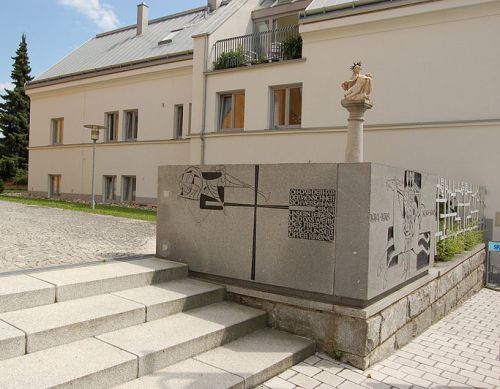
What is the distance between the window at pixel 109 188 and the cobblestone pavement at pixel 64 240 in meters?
11.6

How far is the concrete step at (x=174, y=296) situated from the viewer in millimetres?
4633

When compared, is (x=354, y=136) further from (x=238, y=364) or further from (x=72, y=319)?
(x=72, y=319)

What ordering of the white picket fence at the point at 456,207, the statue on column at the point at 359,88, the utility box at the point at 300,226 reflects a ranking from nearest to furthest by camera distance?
1. the utility box at the point at 300,226
2. the white picket fence at the point at 456,207
3. the statue on column at the point at 359,88

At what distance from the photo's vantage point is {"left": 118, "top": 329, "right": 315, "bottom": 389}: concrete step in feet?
12.0

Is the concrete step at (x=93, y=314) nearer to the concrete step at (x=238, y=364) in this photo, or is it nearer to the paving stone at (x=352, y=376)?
the concrete step at (x=238, y=364)

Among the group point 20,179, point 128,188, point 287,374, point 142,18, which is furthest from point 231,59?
point 20,179

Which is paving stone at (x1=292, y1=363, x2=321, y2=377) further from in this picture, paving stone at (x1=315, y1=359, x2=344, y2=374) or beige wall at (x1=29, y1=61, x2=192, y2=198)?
beige wall at (x1=29, y1=61, x2=192, y2=198)

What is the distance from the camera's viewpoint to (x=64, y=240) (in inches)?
301

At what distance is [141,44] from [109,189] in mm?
7909

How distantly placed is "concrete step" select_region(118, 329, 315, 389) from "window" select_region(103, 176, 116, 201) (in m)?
19.4

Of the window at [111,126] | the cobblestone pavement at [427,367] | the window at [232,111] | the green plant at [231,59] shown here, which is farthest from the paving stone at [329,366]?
the window at [111,126]

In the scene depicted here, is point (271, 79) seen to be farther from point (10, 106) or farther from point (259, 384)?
point (10, 106)

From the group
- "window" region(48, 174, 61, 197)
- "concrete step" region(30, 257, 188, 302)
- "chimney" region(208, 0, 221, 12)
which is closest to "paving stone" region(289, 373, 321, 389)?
"concrete step" region(30, 257, 188, 302)

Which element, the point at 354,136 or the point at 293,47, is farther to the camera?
the point at 293,47
